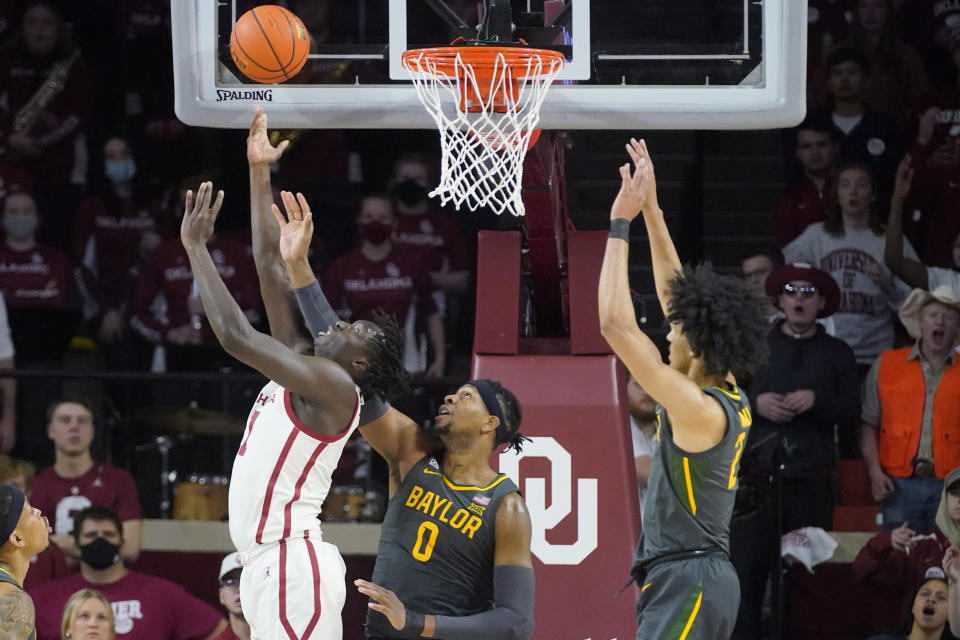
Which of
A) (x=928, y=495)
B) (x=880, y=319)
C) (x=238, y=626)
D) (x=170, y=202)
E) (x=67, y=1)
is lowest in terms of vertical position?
(x=238, y=626)

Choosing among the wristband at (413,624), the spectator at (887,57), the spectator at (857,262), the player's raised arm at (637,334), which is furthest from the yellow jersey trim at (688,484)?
the spectator at (887,57)

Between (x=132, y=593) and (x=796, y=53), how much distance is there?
13.0 feet

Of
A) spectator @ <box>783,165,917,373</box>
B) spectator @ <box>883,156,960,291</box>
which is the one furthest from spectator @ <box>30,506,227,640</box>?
spectator @ <box>883,156,960,291</box>

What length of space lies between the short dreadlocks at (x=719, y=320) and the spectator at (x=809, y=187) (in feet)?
13.5

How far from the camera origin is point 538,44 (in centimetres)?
538

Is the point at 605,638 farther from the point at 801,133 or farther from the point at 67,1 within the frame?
the point at 67,1

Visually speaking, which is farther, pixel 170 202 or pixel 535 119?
pixel 170 202

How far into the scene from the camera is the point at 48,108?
31.1 ft

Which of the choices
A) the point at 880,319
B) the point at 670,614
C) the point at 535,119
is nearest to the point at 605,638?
the point at 670,614

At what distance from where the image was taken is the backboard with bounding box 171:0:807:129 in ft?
17.7

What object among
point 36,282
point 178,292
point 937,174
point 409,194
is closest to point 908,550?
point 937,174

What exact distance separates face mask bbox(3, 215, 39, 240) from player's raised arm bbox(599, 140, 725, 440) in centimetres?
500

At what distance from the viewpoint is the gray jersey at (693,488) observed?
4.54m

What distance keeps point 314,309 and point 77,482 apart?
3.02 metres
